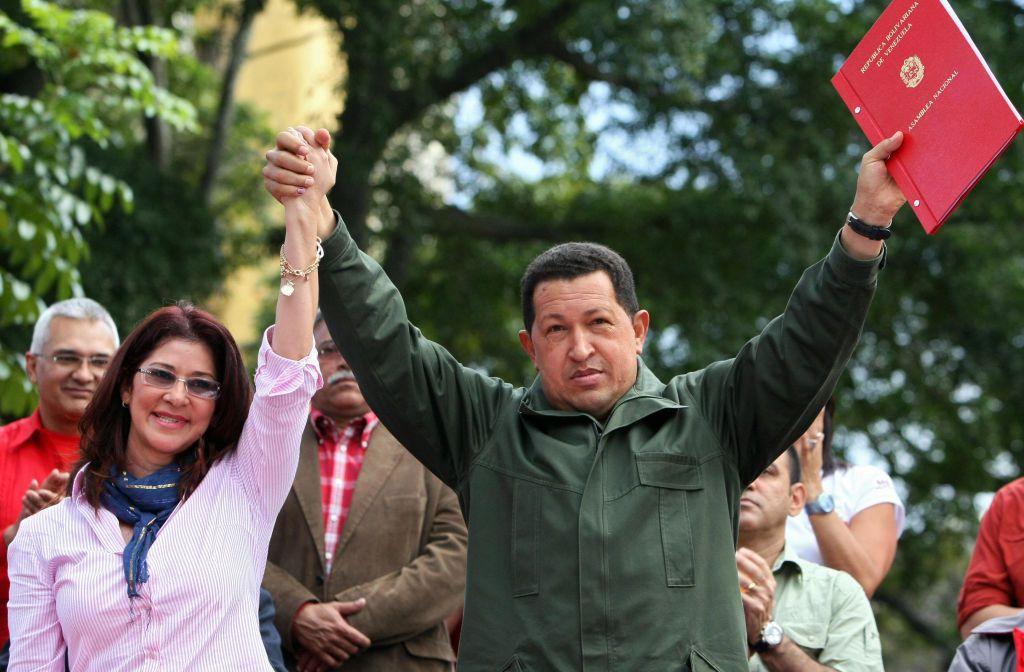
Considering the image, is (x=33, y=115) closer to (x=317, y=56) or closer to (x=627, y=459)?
(x=627, y=459)

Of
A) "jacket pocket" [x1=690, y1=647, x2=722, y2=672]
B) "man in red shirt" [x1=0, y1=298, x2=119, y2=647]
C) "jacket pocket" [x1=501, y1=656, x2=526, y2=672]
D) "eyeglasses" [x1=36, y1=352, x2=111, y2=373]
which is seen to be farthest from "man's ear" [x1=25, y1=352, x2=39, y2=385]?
"jacket pocket" [x1=690, y1=647, x2=722, y2=672]

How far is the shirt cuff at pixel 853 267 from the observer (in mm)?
3205

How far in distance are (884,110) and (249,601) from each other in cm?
209

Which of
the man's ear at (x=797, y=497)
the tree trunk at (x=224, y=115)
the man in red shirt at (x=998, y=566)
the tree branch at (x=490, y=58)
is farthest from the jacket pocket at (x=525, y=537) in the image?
the tree trunk at (x=224, y=115)

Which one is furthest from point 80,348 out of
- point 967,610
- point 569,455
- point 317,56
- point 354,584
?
point 317,56

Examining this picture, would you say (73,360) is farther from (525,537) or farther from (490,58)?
(490,58)

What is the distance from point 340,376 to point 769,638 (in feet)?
6.28

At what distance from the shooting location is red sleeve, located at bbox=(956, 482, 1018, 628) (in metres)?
4.87

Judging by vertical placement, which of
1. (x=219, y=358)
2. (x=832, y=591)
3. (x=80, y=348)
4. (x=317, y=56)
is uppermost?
(x=317, y=56)

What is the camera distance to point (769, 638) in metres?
4.08

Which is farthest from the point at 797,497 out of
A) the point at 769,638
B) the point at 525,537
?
the point at 525,537

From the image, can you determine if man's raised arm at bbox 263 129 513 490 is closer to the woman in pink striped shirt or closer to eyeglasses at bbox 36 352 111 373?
the woman in pink striped shirt

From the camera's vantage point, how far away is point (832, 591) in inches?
172

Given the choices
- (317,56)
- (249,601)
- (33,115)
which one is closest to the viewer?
(249,601)
